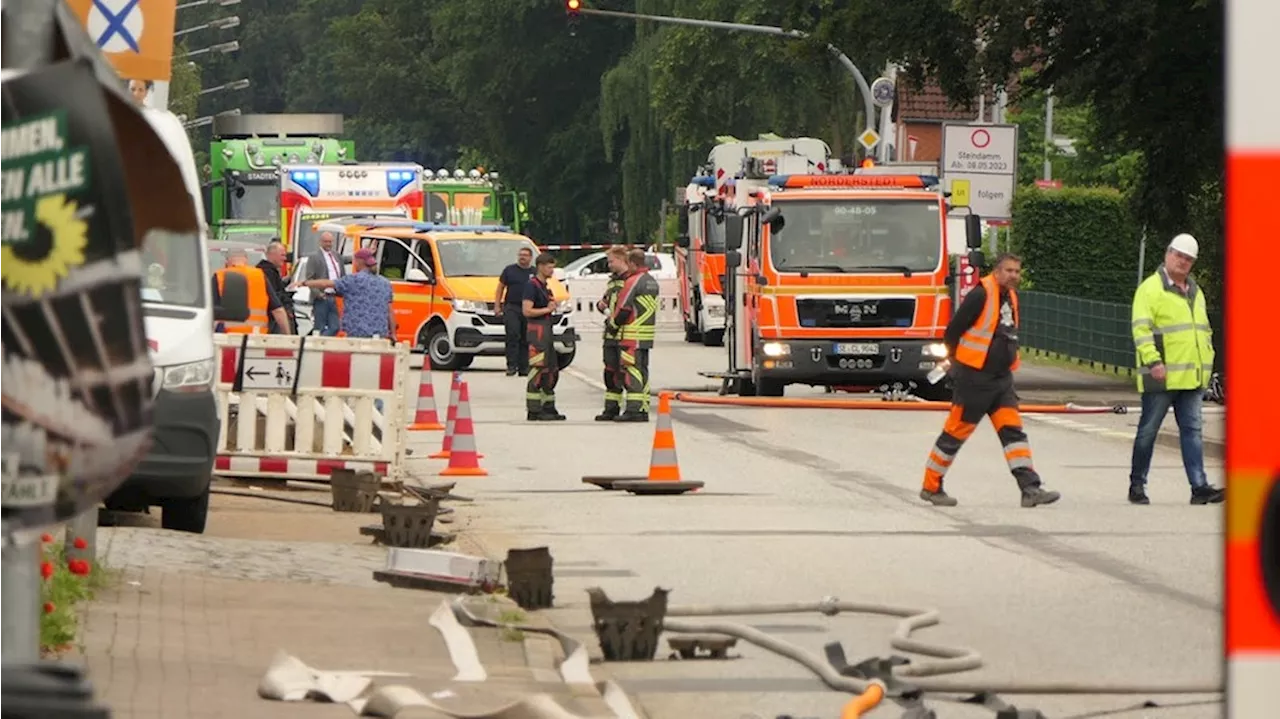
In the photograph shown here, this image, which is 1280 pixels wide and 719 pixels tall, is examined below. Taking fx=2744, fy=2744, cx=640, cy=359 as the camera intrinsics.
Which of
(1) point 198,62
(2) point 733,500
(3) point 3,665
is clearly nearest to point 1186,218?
(2) point 733,500

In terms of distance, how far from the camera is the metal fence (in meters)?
37.9

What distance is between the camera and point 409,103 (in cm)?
10350

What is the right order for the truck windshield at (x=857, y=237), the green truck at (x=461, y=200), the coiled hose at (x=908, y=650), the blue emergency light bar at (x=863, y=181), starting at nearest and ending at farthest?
the coiled hose at (x=908, y=650), the truck windshield at (x=857, y=237), the blue emergency light bar at (x=863, y=181), the green truck at (x=461, y=200)


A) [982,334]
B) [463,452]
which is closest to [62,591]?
[982,334]

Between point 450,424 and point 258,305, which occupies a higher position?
point 258,305

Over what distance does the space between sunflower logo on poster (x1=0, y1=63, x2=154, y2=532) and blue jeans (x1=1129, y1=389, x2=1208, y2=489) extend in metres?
14.7

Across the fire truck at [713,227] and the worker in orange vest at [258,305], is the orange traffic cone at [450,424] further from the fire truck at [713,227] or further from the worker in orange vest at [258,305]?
the fire truck at [713,227]

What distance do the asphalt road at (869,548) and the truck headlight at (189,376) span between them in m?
2.04

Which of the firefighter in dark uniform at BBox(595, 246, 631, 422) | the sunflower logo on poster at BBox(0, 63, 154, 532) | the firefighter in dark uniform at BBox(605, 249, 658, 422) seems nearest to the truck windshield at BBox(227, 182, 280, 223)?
the firefighter in dark uniform at BBox(595, 246, 631, 422)

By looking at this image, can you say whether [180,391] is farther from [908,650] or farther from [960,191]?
[960,191]

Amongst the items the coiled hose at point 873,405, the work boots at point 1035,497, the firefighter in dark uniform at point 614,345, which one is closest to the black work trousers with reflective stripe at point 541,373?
the firefighter in dark uniform at point 614,345

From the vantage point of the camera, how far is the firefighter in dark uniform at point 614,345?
2736 cm

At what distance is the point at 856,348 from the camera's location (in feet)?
102

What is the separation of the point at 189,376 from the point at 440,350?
2454 centimetres
